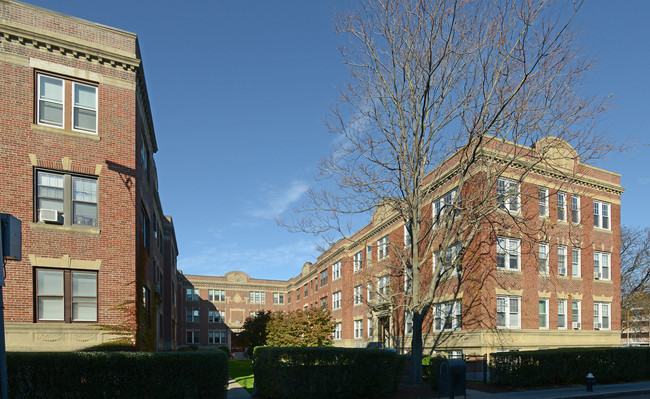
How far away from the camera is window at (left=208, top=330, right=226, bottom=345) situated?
69.6 meters

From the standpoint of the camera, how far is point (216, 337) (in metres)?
70.1

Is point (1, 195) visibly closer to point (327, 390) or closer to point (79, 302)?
point (79, 302)

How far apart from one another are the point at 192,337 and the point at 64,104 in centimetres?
5794

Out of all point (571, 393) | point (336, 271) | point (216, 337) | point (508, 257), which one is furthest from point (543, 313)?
point (216, 337)

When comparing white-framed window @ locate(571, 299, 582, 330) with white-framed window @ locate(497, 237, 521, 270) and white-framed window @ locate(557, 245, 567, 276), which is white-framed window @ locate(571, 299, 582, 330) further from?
white-framed window @ locate(497, 237, 521, 270)

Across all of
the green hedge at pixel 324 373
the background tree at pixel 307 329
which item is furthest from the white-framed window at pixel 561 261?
the green hedge at pixel 324 373

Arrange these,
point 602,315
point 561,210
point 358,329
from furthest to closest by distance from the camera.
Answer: point 358,329 → point 602,315 → point 561,210

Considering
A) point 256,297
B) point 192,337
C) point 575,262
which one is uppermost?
point 575,262

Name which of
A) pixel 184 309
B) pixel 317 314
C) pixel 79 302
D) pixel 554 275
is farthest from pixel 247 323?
pixel 79 302

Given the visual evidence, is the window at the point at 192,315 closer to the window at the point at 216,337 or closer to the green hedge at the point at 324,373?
the window at the point at 216,337

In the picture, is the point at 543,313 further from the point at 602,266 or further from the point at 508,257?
the point at 602,266

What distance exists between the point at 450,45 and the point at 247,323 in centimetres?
4391

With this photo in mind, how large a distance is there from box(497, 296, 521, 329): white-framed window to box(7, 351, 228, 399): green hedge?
53.7 ft

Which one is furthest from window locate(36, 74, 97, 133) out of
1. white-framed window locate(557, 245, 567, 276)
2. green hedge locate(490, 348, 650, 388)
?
white-framed window locate(557, 245, 567, 276)
